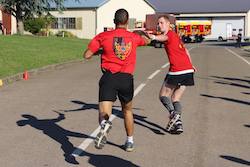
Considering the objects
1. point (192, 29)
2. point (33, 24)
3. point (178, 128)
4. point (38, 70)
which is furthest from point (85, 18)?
point (178, 128)

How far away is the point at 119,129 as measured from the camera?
6.30 m

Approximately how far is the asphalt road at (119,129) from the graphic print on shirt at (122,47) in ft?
4.27

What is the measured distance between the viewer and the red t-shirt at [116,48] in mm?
4641

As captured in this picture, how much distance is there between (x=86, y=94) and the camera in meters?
9.84

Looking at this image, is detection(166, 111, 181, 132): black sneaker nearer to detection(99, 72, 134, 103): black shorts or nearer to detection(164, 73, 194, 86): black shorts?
detection(164, 73, 194, 86): black shorts

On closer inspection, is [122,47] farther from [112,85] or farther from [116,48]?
[112,85]

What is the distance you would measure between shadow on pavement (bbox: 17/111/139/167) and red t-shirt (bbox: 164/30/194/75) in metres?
1.75

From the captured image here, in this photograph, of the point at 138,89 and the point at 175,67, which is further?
the point at 138,89

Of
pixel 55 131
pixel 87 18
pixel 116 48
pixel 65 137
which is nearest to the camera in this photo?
pixel 116 48

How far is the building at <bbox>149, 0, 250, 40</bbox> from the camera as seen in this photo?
62094 mm

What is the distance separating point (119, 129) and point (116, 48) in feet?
6.68

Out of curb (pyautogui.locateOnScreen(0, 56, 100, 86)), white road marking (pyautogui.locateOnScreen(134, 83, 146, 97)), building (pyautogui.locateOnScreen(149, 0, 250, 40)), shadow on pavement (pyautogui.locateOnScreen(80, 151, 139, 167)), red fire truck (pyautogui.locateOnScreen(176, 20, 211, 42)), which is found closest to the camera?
shadow on pavement (pyautogui.locateOnScreen(80, 151, 139, 167))

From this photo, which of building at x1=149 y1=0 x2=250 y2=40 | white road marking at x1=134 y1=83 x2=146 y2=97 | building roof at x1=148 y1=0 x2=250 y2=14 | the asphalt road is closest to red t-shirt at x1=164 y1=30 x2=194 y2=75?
the asphalt road

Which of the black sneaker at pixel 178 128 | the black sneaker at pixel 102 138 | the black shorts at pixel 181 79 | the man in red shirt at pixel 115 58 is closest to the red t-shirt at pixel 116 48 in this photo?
the man in red shirt at pixel 115 58
